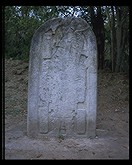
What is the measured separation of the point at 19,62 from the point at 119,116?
15.6 feet

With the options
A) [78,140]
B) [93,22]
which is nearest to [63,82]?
[78,140]

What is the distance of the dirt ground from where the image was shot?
206 inches

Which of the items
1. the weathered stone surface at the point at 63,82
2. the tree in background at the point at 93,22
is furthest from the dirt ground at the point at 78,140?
the tree in background at the point at 93,22

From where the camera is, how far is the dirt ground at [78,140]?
5242mm

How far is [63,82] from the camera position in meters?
6.04

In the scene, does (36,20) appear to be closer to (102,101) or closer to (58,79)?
(102,101)

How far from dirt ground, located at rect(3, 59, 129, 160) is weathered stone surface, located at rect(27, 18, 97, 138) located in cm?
33

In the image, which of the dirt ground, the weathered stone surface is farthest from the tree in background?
the weathered stone surface

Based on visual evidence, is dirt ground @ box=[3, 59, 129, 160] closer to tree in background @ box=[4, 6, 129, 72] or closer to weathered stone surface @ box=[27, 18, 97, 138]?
weathered stone surface @ box=[27, 18, 97, 138]

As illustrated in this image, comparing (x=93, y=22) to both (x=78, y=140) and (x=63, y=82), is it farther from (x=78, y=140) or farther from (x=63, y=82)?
(x=78, y=140)

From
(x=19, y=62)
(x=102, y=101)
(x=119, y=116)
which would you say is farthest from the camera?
(x=19, y=62)

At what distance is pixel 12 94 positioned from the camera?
30.6 feet
